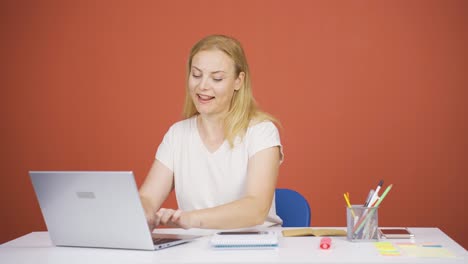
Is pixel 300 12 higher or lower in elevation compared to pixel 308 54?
Answer: higher

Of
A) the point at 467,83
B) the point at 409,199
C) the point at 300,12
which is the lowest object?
the point at 409,199

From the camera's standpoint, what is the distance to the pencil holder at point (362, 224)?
1.90m

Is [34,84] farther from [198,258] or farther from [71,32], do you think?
[198,258]

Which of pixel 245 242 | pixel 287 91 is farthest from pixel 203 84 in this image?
pixel 287 91

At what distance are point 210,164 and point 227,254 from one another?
825 mm

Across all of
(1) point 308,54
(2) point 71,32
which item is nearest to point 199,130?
(1) point 308,54

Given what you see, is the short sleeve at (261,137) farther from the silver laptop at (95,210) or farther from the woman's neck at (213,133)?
the silver laptop at (95,210)

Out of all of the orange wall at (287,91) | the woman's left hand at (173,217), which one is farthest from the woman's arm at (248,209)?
the orange wall at (287,91)

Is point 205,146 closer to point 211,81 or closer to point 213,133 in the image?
point 213,133

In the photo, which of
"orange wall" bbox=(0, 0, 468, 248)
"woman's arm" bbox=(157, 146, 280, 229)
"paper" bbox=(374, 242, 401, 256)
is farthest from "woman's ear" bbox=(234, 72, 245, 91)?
"orange wall" bbox=(0, 0, 468, 248)

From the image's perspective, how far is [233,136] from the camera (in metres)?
2.48

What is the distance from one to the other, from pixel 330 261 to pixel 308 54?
2499mm

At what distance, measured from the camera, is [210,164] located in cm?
251

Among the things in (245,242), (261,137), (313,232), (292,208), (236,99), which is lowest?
(292,208)
